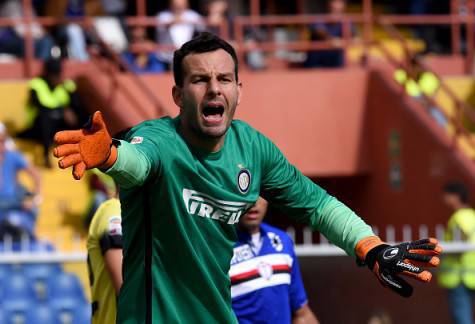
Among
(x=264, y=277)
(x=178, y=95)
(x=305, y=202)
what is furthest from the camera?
(x=264, y=277)

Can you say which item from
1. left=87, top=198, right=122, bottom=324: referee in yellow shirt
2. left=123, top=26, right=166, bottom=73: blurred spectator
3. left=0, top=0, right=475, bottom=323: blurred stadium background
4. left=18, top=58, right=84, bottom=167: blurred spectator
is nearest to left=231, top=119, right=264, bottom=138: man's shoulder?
left=87, top=198, right=122, bottom=324: referee in yellow shirt

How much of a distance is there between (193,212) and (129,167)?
0.47 meters

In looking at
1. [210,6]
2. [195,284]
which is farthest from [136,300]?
[210,6]

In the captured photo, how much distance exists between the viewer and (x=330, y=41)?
16797mm

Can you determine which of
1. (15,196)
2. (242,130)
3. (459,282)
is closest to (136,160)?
(242,130)

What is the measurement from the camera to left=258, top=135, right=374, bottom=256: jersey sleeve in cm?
534

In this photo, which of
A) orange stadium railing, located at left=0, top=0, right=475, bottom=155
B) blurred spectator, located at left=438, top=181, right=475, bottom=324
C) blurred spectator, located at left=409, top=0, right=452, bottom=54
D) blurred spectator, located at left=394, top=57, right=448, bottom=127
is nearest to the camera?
blurred spectator, located at left=438, top=181, right=475, bottom=324

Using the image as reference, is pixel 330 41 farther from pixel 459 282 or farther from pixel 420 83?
pixel 459 282

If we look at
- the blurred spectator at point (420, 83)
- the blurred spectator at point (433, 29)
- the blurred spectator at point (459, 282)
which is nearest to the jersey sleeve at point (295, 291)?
the blurred spectator at point (459, 282)

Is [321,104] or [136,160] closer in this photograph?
[136,160]

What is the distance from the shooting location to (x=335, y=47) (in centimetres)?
1634

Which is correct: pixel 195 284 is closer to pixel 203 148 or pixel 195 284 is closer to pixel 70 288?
pixel 203 148

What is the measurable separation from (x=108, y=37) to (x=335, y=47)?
9.71ft

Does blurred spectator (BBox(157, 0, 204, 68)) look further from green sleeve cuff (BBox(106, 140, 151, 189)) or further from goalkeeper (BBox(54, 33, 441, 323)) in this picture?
green sleeve cuff (BBox(106, 140, 151, 189))
